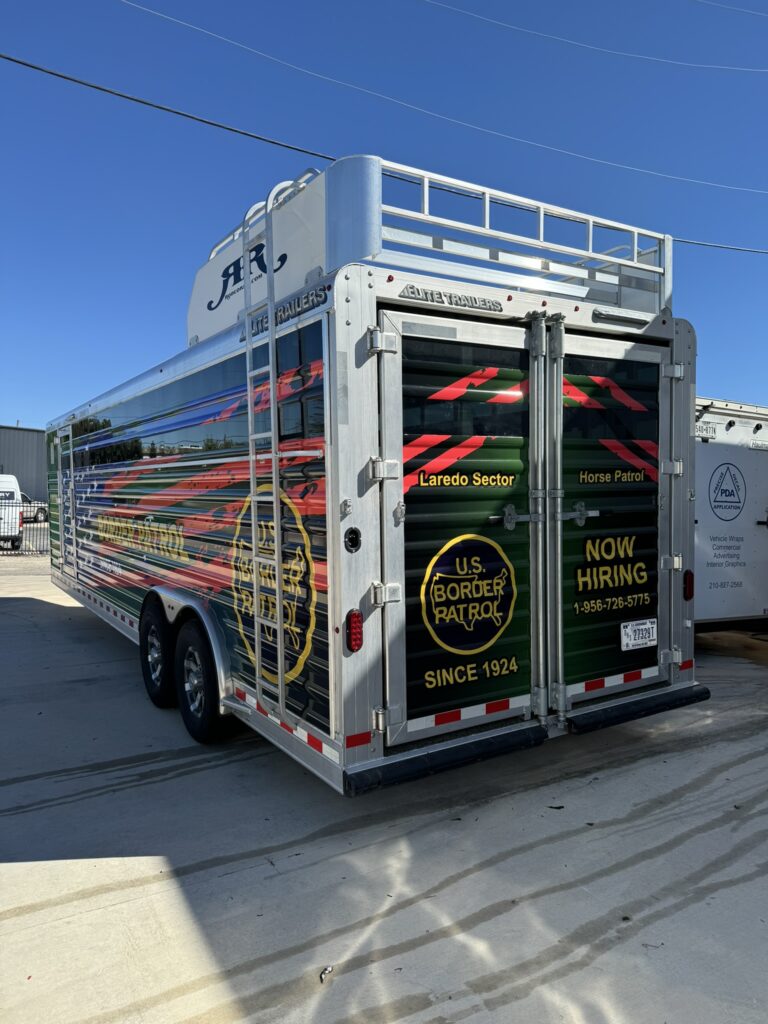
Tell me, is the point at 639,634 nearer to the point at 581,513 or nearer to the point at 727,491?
the point at 581,513

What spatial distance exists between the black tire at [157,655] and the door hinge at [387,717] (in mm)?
2629

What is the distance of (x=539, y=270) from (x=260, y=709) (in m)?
3.01

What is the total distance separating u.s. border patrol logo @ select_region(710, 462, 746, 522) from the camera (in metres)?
7.47

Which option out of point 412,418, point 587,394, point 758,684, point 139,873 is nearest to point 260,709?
point 139,873

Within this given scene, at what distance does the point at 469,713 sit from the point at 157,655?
308 centimetres

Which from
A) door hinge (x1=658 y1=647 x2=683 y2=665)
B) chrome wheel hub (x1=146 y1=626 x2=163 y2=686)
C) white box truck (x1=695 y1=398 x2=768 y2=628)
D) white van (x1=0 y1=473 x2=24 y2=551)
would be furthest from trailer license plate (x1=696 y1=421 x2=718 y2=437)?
white van (x1=0 y1=473 x2=24 y2=551)

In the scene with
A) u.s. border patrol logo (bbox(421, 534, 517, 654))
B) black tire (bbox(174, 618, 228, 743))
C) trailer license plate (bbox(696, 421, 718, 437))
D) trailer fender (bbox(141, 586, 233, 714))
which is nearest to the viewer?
u.s. border patrol logo (bbox(421, 534, 517, 654))

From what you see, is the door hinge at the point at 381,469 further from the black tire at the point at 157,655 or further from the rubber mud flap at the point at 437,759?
the black tire at the point at 157,655

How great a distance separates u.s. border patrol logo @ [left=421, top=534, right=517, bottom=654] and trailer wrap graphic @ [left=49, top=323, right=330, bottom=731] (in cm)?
61

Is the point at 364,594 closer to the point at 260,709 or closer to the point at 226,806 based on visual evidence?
the point at 260,709

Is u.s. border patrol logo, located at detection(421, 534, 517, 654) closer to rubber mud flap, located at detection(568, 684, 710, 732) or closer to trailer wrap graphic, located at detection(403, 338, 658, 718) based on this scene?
trailer wrap graphic, located at detection(403, 338, 658, 718)

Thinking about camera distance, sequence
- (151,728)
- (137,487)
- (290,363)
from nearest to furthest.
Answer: (290,363) → (151,728) → (137,487)

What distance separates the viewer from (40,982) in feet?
8.73

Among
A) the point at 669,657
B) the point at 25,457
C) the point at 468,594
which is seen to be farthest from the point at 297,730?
the point at 25,457
